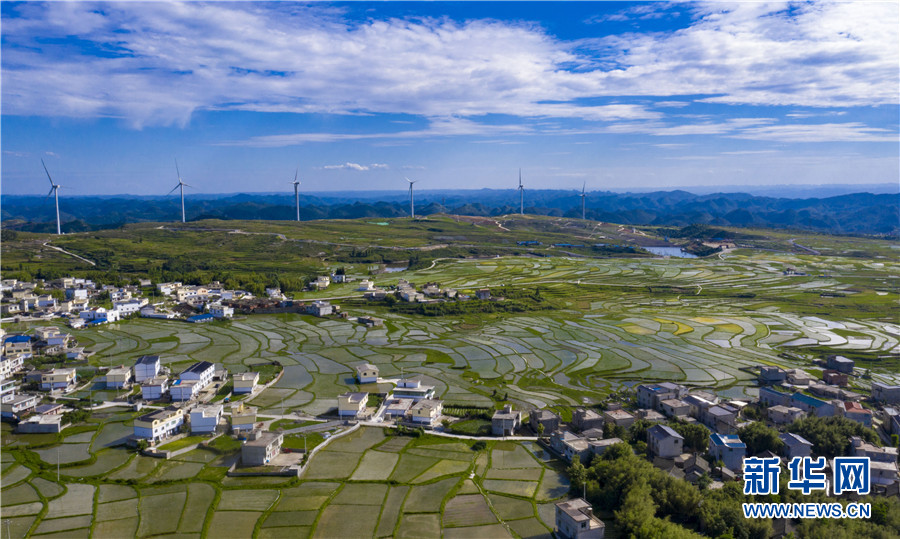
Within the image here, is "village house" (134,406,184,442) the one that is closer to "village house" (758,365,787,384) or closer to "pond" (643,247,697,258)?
"village house" (758,365,787,384)

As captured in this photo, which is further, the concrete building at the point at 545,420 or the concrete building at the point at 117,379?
the concrete building at the point at 117,379

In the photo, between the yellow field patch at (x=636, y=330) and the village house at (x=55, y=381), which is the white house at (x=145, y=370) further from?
the yellow field patch at (x=636, y=330)

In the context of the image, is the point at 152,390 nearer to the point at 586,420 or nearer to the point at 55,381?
the point at 55,381

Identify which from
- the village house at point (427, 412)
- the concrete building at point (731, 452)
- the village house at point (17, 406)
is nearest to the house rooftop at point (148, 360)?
the village house at point (17, 406)

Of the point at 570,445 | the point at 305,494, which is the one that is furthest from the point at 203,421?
the point at 570,445

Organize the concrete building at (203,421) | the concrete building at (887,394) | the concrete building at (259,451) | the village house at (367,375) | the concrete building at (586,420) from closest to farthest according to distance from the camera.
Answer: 1. the concrete building at (259,451)
2. the concrete building at (586,420)
3. the concrete building at (203,421)
4. the concrete building at (887,394)
5. the village house at (367,375)

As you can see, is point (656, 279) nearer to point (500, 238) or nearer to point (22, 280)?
point (500, 238)
